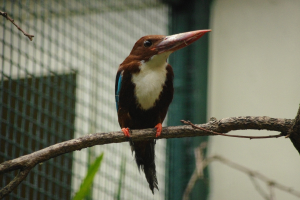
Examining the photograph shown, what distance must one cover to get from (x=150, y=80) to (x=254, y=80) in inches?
73.9

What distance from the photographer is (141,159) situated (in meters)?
2.07

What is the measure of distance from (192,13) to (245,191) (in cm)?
173

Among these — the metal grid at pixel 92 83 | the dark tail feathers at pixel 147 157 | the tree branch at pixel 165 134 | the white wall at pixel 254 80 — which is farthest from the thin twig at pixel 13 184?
the white wall at pixel 254 80

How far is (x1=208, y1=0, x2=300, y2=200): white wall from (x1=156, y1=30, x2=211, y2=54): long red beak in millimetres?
1751

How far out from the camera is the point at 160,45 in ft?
5.91

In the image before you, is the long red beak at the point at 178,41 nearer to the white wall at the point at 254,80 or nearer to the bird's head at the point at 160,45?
the bird's head at the point at 160,45

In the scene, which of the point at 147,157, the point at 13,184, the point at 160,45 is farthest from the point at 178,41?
the point at 13,184

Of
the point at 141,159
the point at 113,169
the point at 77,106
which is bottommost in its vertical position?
the point at 113,169

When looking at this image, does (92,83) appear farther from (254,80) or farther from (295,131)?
(295,131)

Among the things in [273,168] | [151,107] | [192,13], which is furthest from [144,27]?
[273,168]

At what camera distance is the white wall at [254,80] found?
10.5 feet

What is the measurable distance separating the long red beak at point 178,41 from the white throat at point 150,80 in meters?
0.04

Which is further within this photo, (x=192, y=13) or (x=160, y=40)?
(x=192, y=13)

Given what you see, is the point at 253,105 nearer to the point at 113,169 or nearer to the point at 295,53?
the point at 295,53
